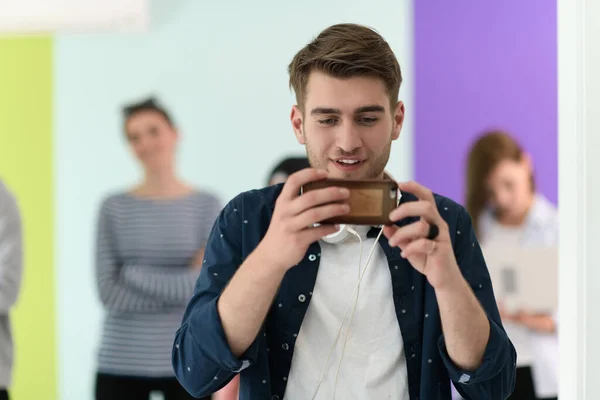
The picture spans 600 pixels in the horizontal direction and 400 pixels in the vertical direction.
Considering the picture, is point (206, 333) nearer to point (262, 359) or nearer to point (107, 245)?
point (262, 359)

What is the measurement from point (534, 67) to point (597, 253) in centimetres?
392

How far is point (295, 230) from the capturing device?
3.85 ft

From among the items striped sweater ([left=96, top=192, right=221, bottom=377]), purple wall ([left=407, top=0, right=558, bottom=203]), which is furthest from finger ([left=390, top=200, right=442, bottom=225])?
purple wall ([left=407, top=0, right=558, bottom=203])

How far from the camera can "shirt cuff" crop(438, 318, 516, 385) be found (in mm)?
1242

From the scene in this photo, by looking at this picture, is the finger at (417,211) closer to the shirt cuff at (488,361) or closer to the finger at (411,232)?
the finger at (411,232)

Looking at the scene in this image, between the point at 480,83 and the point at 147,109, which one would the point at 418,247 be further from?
the point at 480,83

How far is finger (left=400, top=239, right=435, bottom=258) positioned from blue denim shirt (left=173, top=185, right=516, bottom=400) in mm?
170

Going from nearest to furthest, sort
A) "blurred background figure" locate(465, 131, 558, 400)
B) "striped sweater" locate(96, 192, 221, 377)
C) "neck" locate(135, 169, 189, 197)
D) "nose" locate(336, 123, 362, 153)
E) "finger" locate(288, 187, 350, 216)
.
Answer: "finger" locate(288, 187, 350, 216) < "nose" locate(336, 123, 362, 153) < "striped sweater" locate(96, 192, 221, 377) < "blurred background figure" locate(465, 131, 558, 400) < "neck" locate(135, 169, 189, 197)

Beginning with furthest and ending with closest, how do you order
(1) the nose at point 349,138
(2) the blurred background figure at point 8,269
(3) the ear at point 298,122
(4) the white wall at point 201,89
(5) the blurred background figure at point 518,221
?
(4) the white wall at point 201,89, (5) the blurred background figure at point 518,221, (2) the blurred background figure at point 8,269, (3) the ear at point 298,122, (1) the nose at point 349,138

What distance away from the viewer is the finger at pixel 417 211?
1.17 m

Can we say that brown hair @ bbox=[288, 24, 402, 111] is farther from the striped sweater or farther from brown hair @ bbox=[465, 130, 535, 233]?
brown hair @ bbox=[465, 130, 535, 233]

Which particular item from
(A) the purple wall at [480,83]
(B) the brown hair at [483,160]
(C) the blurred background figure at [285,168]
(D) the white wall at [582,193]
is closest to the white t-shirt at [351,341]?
(D) the white wall at [582,193]

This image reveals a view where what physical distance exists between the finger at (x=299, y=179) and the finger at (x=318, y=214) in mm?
35

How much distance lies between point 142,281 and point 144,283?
0.05ft
